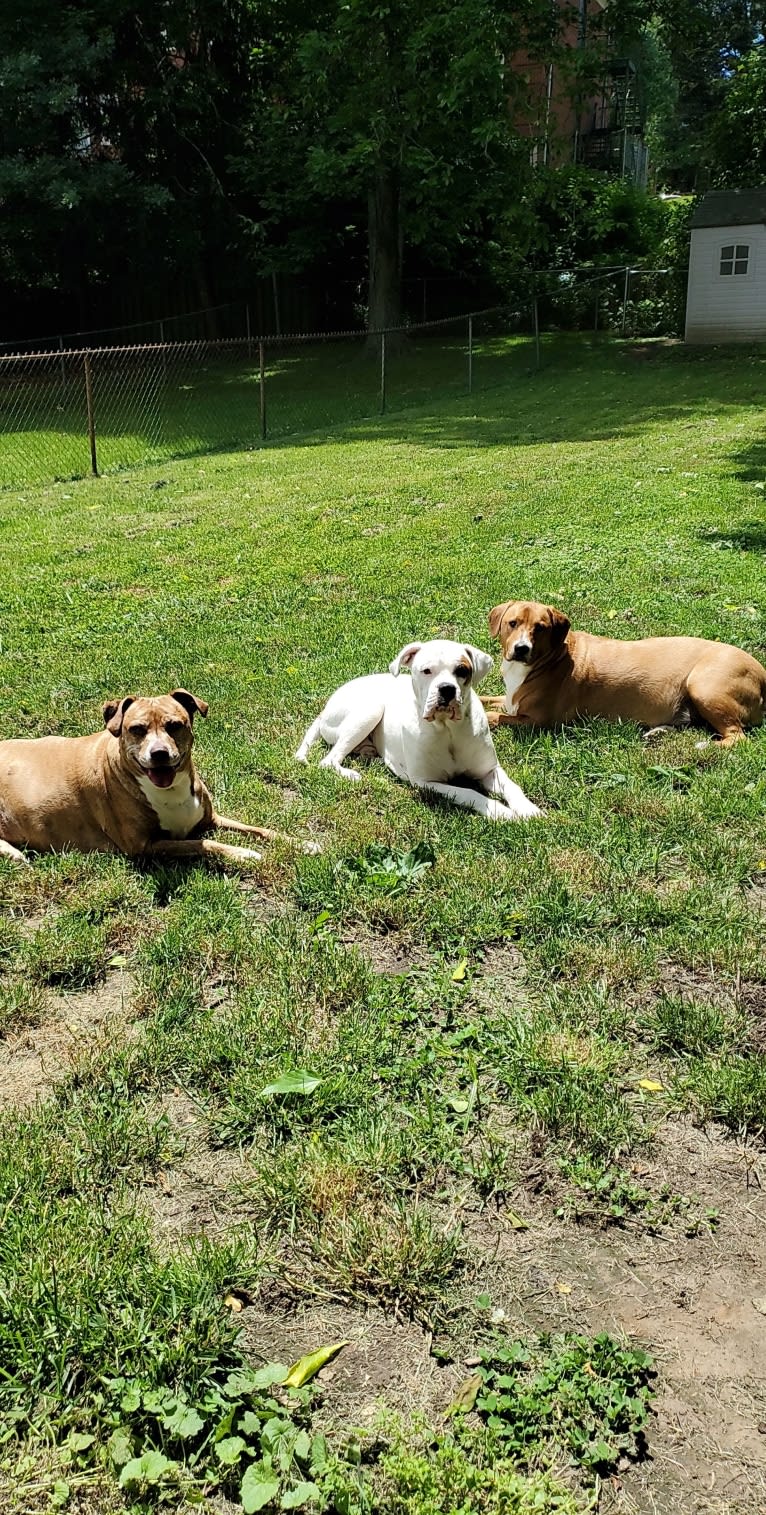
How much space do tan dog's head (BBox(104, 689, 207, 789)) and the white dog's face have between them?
104 cm

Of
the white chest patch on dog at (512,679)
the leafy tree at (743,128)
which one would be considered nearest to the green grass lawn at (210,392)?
the leafy tree at (743,128)

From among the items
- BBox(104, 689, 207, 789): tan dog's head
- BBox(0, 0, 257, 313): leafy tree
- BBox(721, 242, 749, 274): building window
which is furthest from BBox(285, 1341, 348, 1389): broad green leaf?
BBox(721, 242, 749, 274): building window

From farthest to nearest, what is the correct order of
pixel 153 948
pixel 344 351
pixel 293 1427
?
pixel 344 351
pixel 153 948
pixel 293 1427

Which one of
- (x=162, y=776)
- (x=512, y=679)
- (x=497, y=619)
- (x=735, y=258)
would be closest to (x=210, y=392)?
(x=735, y=258)

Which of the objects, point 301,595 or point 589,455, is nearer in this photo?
point 301,595

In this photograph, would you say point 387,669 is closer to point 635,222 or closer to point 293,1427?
point 293,1427

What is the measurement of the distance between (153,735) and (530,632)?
6.70 feet

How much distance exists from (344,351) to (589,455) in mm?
17411

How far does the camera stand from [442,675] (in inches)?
175

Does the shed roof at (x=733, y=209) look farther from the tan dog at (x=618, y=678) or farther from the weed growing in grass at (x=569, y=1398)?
the weed growing in grass at (x=569, y=1398)

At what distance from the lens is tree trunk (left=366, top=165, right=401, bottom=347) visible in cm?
2528

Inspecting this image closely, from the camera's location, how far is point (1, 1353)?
2.20 meters

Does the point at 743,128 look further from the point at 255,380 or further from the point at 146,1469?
the point at 146,1469

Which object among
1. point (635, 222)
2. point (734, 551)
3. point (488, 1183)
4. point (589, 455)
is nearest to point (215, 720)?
point (488, 1183)
